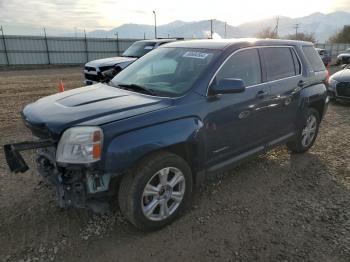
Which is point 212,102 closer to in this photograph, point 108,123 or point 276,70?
point 108,123

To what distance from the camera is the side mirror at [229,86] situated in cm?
342

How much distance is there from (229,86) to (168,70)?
900mm

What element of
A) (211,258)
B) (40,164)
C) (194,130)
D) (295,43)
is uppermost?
(295,43)

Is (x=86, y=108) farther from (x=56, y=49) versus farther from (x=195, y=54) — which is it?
(x=56, y=49)

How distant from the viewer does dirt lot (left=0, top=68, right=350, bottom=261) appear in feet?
9.96

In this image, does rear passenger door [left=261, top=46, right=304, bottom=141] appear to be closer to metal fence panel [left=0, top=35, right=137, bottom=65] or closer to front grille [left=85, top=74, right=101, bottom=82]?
front grille [left=85, top=74, right=101, bottom=82]

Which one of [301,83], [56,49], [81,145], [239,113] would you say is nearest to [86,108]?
[81,145]

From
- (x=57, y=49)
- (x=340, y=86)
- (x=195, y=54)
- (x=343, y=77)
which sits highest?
(x=195, y=54)

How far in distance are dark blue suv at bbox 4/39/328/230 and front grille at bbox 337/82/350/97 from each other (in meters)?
5.53

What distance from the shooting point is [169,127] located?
3.11 metres

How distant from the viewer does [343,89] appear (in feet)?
31.0

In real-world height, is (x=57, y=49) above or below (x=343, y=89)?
above

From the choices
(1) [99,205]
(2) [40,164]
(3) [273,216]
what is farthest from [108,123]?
(3) [273,216]

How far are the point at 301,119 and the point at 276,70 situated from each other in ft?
3.38
